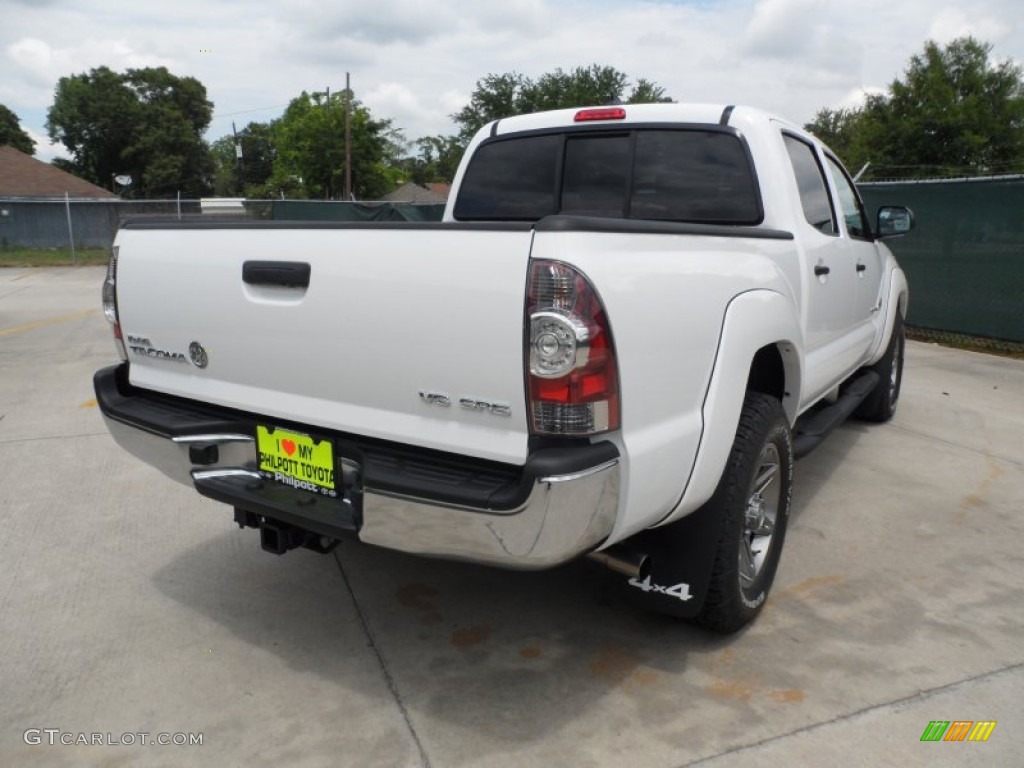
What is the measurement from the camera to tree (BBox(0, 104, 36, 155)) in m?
64.2

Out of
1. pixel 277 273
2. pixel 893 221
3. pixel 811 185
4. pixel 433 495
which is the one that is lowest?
pixel 433 495

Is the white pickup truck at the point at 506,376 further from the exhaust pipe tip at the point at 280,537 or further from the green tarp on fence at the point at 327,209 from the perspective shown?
the green tarp on fence at the point at 327,209

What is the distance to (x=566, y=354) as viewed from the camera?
2125 millimetres

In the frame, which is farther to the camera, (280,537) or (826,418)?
(826,418)

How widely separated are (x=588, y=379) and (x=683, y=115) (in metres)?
2.14

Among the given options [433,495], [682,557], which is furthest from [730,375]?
[433,495]

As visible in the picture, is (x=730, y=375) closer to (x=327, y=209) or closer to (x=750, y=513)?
(x=750, y=513)

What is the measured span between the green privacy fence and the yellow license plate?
366 inches

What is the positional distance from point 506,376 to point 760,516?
1523 mm

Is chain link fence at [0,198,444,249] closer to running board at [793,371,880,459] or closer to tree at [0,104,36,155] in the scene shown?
running board at [793,371,880,459]

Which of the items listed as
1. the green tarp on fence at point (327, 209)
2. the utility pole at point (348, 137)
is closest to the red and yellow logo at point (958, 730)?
the green tarp on fence at point (327, 209)

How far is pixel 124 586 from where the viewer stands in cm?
351

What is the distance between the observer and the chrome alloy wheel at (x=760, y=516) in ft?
10.1

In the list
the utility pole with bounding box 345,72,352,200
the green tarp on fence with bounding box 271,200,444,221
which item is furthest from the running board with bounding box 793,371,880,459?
the utility pole with bounding box 345,72,352,200
